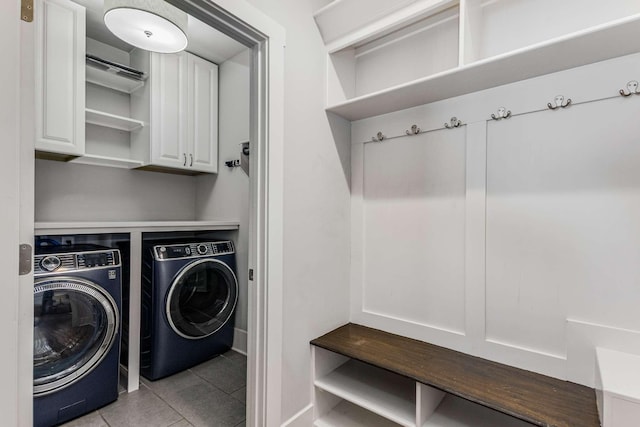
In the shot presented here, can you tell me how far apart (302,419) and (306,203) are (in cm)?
114

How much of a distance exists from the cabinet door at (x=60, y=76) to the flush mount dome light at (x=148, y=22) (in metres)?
0.58

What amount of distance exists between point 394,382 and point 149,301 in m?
1.70

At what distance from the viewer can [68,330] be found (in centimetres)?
178

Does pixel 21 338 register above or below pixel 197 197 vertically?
below

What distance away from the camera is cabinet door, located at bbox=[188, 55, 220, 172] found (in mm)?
2721

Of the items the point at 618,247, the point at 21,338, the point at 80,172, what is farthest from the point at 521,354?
the point at 80,172

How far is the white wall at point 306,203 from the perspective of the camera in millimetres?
1564

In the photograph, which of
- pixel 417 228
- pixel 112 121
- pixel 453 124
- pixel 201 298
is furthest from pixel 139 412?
pixel 453 124

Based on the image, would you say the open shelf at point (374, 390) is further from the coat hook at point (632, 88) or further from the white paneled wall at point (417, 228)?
the coat hook at point (632, 88)

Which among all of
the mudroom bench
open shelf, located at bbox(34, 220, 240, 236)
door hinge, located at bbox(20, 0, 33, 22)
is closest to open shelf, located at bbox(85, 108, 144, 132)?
open shelf, located at bbox(34, 220, 240, 236)

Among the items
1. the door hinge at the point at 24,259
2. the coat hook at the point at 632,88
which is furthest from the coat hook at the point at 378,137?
the door hinge at the point at 24,259

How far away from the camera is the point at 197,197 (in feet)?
10.3

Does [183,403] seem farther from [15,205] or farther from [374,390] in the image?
[15,205]

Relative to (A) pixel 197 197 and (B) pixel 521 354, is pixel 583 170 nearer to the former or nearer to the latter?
(B) pixel 521 354
